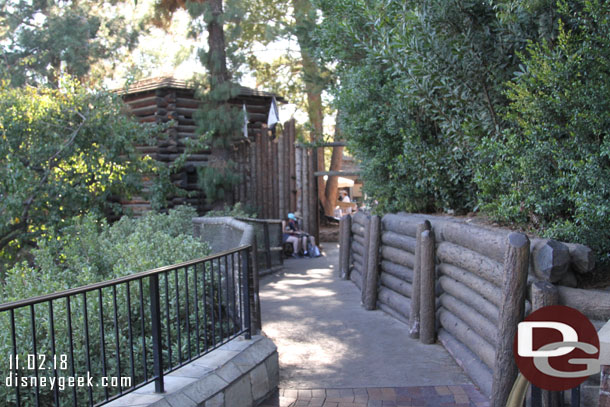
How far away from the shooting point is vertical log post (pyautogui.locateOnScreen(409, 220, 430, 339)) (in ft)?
21.4

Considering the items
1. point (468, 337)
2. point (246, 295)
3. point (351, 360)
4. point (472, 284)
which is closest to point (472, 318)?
point (468, 337)

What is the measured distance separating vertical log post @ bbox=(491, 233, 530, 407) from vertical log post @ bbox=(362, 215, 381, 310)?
4021mm

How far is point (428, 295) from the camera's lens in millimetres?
6324

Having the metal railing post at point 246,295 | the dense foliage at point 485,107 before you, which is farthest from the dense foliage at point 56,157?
the metal railing post at point 246,295

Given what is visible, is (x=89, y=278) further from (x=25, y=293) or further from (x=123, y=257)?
(x=123, y=257)

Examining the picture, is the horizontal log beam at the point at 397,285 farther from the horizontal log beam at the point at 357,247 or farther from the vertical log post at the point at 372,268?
the horizontal log beam at the point at 357,247

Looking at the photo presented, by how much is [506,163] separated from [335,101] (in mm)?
4745

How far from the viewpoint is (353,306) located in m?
8.44

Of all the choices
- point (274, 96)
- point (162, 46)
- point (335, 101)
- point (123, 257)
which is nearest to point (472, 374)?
point (123, 257)

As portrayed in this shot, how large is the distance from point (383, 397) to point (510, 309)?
1329 millimetres

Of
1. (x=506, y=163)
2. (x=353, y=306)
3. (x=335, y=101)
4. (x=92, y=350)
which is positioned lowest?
(x=353, y=306)

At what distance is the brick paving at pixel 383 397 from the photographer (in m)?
4.57

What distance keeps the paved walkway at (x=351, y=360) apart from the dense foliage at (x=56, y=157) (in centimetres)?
423

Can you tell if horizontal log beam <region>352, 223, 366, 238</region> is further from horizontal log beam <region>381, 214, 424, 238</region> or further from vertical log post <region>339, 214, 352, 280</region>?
horizontal log beam <region>381, 214, 424, 238</region>
